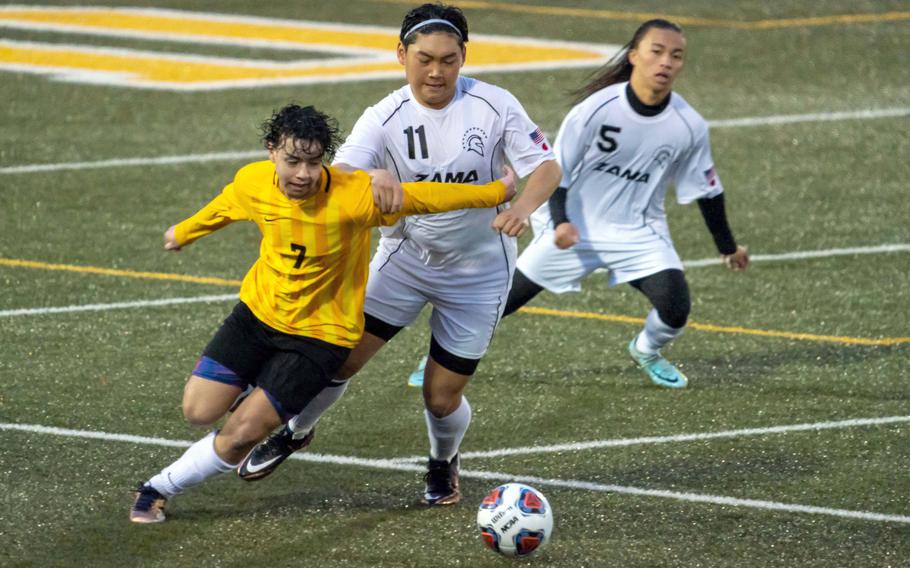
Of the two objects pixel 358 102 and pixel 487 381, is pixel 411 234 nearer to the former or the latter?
pixel 487 381

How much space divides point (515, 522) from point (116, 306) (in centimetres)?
446

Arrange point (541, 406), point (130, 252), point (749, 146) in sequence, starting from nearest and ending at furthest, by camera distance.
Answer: point (541, 406) < point (130, 252) < point (749, 146)

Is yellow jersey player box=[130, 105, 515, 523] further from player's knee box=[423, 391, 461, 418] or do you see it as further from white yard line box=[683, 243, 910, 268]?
white yard line box=[683, 243, 910, 268]

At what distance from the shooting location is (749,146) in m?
14.2

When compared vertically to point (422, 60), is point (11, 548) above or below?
below

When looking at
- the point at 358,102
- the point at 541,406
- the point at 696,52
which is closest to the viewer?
the point at 541,406

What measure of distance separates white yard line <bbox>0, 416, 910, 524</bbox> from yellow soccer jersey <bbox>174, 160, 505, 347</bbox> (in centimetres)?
115

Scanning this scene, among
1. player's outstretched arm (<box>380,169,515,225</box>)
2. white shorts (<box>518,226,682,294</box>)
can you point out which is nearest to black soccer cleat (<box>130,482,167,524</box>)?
player's outstretched arm (<box>380,169,515,225</box>)

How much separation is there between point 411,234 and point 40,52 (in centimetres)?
1167

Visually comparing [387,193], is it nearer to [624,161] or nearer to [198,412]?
[198,412]

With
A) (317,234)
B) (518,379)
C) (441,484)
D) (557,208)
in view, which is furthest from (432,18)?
(518,379)

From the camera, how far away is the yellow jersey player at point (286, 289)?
6445mm

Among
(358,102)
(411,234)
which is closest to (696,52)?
(358,102)

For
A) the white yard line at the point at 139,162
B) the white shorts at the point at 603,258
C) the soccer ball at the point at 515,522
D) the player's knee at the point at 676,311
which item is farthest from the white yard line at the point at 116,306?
the soccer ball at the point at 515,522
